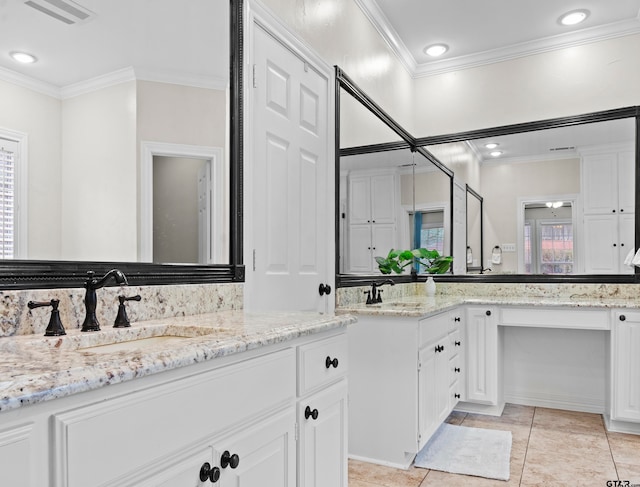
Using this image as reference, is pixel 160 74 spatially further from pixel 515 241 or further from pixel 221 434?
pixel 515 241

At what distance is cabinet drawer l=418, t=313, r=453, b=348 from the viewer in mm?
2695

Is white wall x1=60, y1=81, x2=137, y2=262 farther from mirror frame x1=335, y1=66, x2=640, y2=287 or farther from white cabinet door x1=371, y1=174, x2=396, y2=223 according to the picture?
white cabinet door x1=371, y1=174, x2=396, y2=223

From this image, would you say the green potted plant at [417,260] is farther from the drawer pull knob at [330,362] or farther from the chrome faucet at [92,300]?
the chrome faucet at [92,300]

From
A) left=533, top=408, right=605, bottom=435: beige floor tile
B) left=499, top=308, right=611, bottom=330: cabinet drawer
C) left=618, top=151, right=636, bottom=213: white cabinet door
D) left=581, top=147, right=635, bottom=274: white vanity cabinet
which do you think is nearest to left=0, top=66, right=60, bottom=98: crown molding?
left=499, top=308, right=611, bottom=330: cabinet drawer

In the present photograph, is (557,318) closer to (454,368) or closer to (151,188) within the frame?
(454,368)

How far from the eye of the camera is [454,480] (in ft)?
8.16

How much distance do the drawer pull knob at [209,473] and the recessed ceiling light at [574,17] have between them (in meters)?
3.99

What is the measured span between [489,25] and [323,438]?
348 cm

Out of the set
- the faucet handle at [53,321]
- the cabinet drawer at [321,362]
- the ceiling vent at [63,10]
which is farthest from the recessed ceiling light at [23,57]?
the cabinet drawer at [321,362]

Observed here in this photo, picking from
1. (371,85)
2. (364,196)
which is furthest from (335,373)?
(371,85)

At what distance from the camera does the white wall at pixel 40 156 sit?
136cm

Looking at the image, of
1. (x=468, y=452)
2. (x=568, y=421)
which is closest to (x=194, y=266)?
(x=468, y=452)

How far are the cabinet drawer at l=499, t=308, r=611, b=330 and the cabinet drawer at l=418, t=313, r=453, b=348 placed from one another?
0.55 metres

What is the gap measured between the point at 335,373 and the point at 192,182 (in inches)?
34.9
